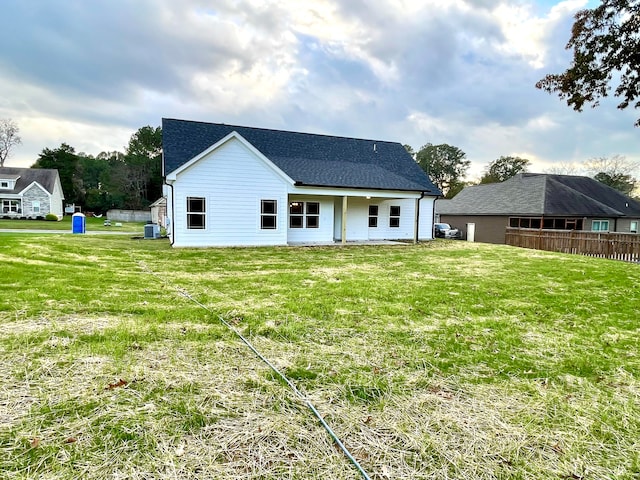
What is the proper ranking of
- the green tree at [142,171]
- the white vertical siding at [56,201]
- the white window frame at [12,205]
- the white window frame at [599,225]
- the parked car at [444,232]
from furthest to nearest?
1. the green tree at [142,171]
2. the white vertical siding at [56,201]
3. the white window frame at [12,205]
4. the parked car at [444,232]
5. the white window frame at [599,225]

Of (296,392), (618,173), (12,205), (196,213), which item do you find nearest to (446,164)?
(618,173)

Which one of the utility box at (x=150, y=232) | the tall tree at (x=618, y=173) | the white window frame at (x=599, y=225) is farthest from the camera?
the tall tree at (x=618, y=173)

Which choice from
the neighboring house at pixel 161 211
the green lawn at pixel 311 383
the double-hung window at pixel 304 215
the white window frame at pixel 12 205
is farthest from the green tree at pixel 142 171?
the green lawn at pixel 311 383

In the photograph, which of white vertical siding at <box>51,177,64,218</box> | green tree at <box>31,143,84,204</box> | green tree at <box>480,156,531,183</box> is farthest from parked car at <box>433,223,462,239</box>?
green tree at <box>31,143,84,204</box>

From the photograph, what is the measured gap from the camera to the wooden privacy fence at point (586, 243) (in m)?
14.9

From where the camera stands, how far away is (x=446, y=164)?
2248 inches

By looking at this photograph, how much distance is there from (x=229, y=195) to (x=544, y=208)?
2209 cm

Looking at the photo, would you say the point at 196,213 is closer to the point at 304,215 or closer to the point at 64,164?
the point at 304,215

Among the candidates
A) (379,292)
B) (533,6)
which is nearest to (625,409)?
(379,292)

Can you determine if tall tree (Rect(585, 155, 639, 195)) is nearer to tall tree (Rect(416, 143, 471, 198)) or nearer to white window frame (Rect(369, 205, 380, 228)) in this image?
tall tree (Rect(416, 143, 471, 198))

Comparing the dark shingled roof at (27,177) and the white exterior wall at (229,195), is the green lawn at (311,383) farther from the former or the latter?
the dark shingled roof at (27,177)

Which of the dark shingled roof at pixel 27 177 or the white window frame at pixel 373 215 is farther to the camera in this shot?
Result: the dark shingled roof at pixel 27 177

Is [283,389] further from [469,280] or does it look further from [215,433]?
[469,280]

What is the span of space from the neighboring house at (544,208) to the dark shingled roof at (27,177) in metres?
47.3
